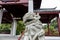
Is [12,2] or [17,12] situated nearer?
[12,2]

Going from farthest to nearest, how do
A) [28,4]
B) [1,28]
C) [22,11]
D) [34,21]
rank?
1. [1,28]
2. [22,11]
3. [28,4]
4. [34,21]

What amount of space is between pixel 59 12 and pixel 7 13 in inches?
262

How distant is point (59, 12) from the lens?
1717cm

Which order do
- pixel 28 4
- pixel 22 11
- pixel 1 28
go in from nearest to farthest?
pixel 28 4
pixel 22 11
pixel 1 28

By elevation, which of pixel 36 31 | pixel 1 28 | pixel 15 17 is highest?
pixel 36 31

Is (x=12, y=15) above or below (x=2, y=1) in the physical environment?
below

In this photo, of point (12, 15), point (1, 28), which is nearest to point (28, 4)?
point (12, 15)

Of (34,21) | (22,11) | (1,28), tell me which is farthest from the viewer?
(1,28)

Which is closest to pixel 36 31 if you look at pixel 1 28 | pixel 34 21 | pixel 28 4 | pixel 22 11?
pixel 34 21

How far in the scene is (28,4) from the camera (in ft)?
54.9

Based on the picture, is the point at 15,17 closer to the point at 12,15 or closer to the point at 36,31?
the point at 12,15

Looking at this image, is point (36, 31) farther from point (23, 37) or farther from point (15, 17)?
point (15, 17)

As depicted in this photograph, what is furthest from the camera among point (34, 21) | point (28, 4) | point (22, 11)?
point (22, 11)

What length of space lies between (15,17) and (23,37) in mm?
15385
